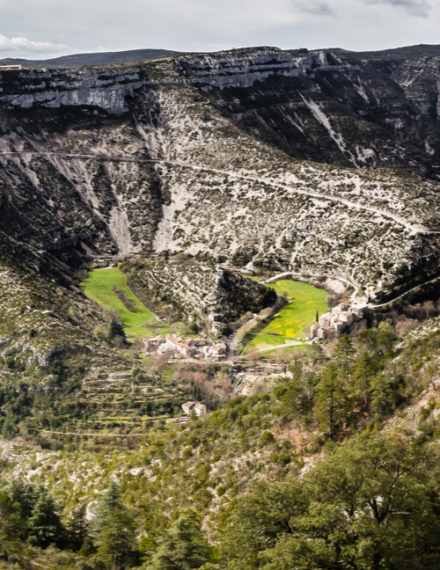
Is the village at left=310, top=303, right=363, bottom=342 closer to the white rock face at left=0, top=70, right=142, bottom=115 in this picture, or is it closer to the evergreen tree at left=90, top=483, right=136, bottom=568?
the evergreen tree at left=90, top=483, right=136, bottom=568

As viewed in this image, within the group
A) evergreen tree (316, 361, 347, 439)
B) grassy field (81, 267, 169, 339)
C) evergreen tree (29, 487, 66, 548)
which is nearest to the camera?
evergreen tree (29, 487, 66, 548)

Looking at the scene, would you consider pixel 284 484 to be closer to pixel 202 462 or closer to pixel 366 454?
pixel 366 454

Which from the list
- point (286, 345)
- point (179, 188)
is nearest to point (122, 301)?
point (286, 345)

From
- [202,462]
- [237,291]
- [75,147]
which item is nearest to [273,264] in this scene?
[237,291]

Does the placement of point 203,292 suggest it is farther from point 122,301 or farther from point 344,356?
point 344,356

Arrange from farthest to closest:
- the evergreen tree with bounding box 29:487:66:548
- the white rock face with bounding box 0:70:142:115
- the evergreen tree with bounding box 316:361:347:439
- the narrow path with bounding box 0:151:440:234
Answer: the white rock face with bounding box 0:70:142:115
the narrow path with bounding box 0:151:440:234
the evergreen tree with bounding box 316:361:347:439
the evergreen tree with bounding box 29:487:66:548

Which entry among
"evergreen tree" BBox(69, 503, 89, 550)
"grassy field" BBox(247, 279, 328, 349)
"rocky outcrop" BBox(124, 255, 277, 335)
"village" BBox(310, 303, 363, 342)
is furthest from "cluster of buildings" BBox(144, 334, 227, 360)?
"evergreen tree" BBox(69, 503, 89, 550)
